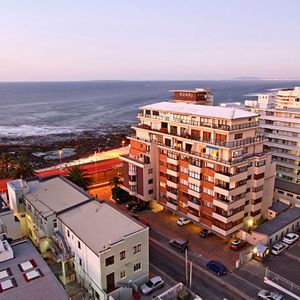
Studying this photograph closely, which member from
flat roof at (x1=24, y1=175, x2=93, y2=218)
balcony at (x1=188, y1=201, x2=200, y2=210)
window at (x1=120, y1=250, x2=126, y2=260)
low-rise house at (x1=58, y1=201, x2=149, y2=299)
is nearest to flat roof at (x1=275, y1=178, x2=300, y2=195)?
balcony at (x1=188, y1=201, x2=200, y2=210)

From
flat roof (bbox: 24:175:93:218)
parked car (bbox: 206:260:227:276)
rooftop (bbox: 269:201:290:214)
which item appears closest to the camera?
parked car (bbox: 206:260:227:276)

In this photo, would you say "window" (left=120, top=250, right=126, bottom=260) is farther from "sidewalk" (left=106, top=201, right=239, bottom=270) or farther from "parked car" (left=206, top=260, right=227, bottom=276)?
"sidewalk" (left=106, top=201, right=239, bottom=270)

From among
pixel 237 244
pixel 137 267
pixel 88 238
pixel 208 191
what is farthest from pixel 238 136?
pixel 88 238

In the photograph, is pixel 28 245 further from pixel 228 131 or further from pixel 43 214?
pixel 228 131

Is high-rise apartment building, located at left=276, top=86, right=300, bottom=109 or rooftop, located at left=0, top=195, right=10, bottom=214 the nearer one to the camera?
rooftop, located at left=0, top=195, right=10, bottom=214

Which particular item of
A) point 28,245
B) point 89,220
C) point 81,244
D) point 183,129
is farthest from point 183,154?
point 28,245

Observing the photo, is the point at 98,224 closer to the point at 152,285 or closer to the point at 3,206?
the point at 152,285

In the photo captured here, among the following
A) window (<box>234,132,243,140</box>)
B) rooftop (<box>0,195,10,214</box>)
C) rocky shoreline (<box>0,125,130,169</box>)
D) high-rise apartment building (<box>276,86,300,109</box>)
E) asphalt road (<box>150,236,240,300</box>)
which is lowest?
rocky shoreline (<box>0,125,130,169</box>)
